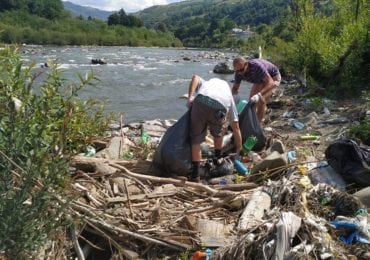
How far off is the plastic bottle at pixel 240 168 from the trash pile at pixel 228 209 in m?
0.01

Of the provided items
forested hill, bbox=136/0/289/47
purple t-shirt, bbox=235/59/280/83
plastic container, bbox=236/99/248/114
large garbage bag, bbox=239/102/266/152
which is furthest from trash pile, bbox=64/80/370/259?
forested hill, bbox=136/0/289/47

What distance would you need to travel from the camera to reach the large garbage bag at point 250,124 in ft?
21.1

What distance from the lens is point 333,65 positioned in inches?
519

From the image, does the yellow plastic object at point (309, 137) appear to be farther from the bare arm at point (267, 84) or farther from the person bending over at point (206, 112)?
the person bending over at point (206, 112)

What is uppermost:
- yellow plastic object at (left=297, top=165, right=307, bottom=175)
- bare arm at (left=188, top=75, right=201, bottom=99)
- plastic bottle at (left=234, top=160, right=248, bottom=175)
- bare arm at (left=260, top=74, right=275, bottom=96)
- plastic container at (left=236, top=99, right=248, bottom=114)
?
bare arm at (left=188, top=75, right=201, bottom=99)

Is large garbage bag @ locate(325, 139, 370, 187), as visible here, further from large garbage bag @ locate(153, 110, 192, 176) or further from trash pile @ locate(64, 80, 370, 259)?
large garbage bag @ locate(153, 110, 192, 176)

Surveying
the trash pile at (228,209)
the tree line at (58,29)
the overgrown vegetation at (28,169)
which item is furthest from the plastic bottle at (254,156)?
the tree line at (58,29)

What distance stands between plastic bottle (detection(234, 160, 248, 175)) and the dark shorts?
0.58 m

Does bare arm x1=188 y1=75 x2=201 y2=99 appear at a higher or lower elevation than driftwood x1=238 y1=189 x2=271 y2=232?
higher

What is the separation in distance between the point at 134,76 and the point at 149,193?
18.2m

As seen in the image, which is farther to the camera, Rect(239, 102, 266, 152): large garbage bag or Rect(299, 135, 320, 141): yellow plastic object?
Rect(299, 135, 320, 141): yellow plastic object

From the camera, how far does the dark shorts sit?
529 centimetres

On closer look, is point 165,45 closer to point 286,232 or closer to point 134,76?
point 134,76

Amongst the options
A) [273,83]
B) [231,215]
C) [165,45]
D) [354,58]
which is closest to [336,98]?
[354,58]
